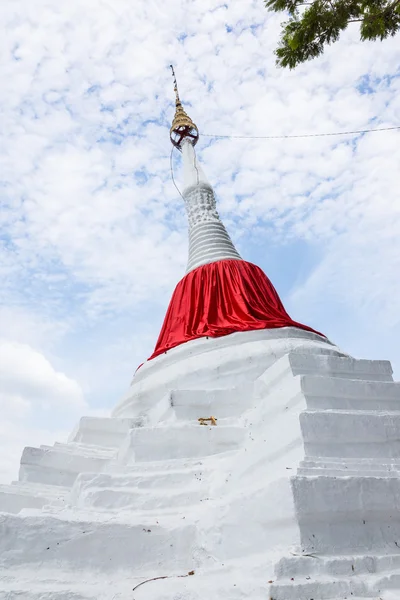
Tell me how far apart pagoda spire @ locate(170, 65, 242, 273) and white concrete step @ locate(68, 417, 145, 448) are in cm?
462

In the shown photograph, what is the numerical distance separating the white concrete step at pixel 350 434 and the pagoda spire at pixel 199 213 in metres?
6.81

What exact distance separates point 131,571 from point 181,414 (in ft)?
8.90

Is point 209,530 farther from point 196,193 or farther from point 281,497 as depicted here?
point 196,193

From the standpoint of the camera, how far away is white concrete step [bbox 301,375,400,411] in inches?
210

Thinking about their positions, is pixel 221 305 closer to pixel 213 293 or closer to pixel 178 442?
pixel 213 293

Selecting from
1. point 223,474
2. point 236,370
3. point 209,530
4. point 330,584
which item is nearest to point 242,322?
point 236,370

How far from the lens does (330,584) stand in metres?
3.55

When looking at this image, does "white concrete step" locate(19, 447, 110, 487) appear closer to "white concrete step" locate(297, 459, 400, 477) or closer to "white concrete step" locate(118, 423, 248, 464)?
"white concrete step" locate(118, 423, 248, 464)

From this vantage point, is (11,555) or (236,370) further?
(236,370)

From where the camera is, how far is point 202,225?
12.4 metres

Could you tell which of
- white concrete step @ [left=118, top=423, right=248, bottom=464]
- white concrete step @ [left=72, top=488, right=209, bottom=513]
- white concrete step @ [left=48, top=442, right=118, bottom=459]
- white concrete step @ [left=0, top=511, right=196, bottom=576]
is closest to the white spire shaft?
white concrete step @ [left=48, top=442, right=118, bottom=459]

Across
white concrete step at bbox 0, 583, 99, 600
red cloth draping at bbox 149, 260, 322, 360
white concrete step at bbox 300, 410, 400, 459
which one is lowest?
white concrete step at bbox 0, 583, 99, 600

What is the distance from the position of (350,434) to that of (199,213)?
887 cm

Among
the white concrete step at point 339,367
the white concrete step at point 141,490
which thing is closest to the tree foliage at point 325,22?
the white concrete step at point 339,367
